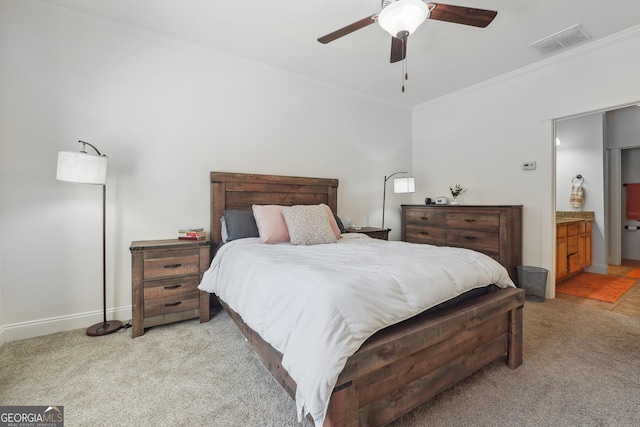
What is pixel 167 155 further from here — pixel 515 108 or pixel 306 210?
pixel 515 108

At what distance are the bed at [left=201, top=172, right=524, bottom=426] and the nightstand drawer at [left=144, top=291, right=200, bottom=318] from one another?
0.63 metres

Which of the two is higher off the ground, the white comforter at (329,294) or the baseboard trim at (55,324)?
the white comforter at (329,294)

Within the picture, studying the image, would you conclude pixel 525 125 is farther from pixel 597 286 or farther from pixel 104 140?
pixel 104 140

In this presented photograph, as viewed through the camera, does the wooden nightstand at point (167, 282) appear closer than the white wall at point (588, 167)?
Yes

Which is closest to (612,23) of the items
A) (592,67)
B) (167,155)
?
(592,67)

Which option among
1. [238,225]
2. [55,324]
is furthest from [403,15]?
[55,324]

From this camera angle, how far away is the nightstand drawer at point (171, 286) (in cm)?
223

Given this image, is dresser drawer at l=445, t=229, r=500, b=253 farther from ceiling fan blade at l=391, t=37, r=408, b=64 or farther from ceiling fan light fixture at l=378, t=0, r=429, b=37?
ceiling fan light fixture at l=378, t=0, r=429, b=37

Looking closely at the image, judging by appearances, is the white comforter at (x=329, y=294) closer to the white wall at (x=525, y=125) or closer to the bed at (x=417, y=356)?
the bed at (x=417, y=356)

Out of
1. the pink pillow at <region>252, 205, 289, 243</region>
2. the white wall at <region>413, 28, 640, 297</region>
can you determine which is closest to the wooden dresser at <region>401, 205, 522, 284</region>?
the white wall at <region>413, 28, 640, 297</region>

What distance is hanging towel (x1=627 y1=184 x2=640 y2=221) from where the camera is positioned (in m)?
4.85

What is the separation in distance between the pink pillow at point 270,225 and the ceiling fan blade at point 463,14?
1929 mm

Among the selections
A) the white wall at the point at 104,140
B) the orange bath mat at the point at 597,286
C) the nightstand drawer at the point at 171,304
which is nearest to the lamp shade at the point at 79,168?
the white wall at the point at 104,140

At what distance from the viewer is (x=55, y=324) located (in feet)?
7.26
